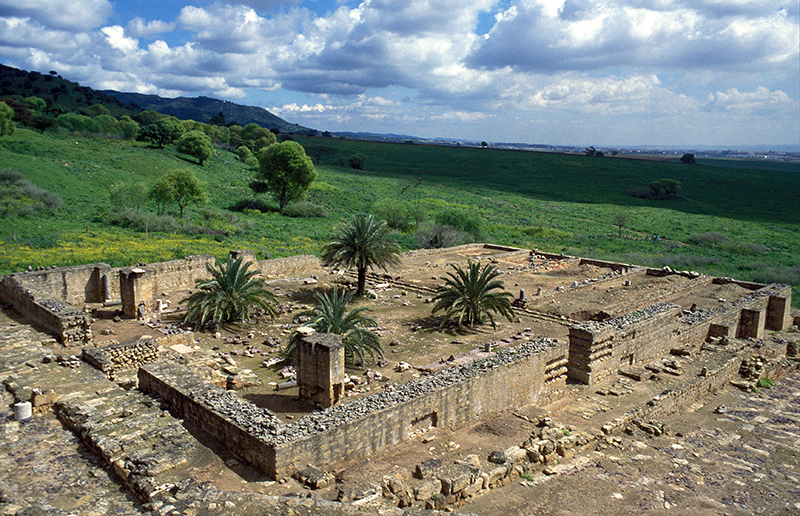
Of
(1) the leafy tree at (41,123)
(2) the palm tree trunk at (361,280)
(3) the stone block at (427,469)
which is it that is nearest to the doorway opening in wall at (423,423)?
(3) the stone block at (427,469)

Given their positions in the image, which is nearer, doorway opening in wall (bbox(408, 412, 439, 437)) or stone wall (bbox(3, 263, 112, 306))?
doorway opening in wall (bbox(408, 412, 439, 437))

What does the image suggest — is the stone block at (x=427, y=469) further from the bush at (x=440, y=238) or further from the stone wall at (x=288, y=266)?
the bush at (x=440, y=238)

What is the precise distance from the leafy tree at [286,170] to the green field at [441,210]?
10.5ft

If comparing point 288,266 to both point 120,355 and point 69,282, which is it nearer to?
point 69,282

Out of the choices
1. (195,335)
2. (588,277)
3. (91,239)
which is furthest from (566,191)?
(195,335)

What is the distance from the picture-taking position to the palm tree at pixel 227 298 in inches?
632

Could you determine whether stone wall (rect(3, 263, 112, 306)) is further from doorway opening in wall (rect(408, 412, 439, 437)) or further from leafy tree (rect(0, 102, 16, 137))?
leafy tree (rect(0, 102, 16, 137))

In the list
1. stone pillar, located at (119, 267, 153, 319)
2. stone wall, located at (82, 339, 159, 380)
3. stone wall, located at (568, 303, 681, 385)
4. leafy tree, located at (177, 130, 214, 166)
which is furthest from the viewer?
leafy tree, located at (177, 130, 214, 166)

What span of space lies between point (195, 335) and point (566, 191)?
76.7 metres

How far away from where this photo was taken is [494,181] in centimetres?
9344

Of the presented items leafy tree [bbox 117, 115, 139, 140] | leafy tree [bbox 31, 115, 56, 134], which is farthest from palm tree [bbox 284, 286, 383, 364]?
leafy tree [bbox 117, 115, 139, 140]

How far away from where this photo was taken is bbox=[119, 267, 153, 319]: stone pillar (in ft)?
53.6

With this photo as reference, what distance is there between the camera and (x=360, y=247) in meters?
20.3

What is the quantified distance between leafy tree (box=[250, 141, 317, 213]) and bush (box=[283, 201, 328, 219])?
772mm
